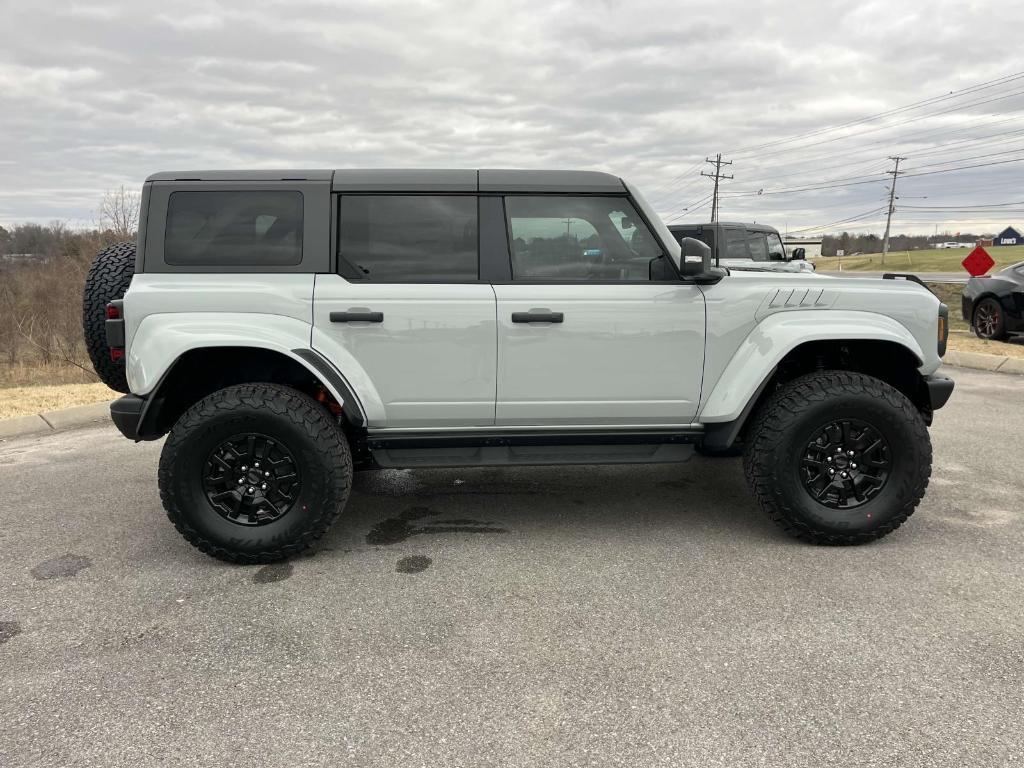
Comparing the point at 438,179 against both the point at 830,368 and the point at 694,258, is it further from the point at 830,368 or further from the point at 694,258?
the point at 830,368

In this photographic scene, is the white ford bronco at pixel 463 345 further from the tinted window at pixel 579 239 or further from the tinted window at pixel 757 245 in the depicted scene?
the tinted window at pixel 757 245

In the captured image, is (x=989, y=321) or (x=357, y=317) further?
(x=989, y=321)

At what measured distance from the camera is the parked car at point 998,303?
1138 cm

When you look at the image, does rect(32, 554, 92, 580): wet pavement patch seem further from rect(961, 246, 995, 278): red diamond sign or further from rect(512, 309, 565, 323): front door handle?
rect(961, 246, 995, 278): red diamond sign

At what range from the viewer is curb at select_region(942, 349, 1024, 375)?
9.16 m

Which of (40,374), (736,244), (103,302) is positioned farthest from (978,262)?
(40,374)

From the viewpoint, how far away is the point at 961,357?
987 centimetres

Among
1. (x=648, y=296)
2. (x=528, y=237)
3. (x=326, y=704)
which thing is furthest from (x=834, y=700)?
(x=528, y=237)

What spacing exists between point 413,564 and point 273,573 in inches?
26.9

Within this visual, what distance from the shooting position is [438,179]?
369 centimetres

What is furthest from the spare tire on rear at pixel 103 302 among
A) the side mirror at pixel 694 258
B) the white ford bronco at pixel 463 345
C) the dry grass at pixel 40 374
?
the dry grass at pixel 40 374

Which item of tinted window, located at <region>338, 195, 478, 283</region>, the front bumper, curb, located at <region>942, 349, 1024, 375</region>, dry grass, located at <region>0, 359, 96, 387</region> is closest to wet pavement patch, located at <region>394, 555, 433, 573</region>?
tinted window, located at <region>338, 195, 478, 283</region>

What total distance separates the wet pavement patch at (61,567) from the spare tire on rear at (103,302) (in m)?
0.91

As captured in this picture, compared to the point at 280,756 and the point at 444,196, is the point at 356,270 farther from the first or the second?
the point at 280,756
